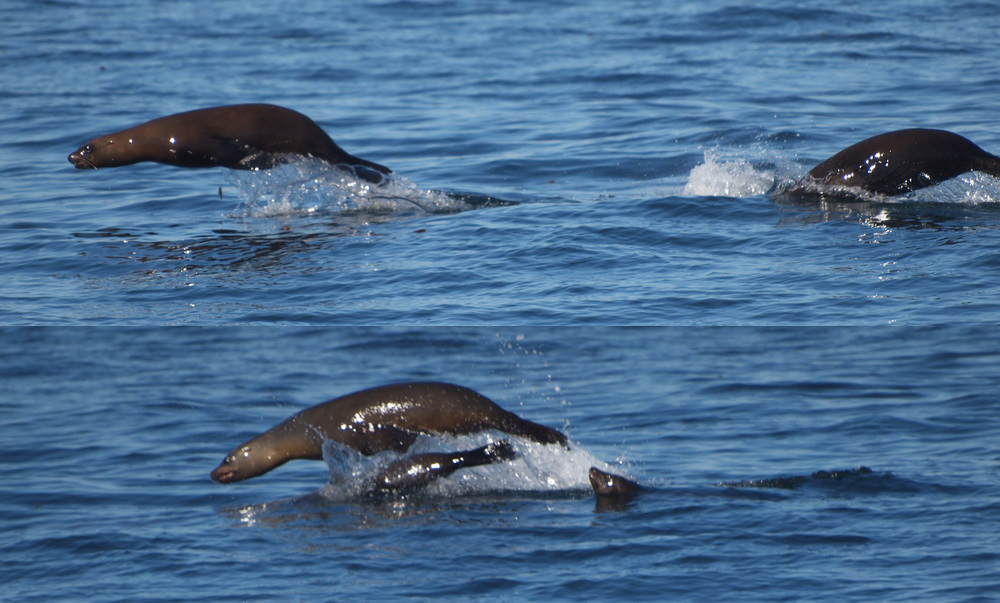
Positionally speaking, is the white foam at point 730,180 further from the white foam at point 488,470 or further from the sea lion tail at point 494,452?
the sea lion tail at point 494,452

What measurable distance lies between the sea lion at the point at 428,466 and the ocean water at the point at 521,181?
94 cm

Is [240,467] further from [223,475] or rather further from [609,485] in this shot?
[609,485]

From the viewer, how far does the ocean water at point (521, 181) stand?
9234 millimetres

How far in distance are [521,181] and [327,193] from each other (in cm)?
221

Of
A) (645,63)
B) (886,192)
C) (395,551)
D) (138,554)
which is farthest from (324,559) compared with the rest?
(645,63)

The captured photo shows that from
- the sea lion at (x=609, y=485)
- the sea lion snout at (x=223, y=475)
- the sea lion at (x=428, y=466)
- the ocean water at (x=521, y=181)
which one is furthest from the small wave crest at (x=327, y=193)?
the sea lion at (x=609, y=485)

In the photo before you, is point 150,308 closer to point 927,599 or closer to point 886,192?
point 927,599

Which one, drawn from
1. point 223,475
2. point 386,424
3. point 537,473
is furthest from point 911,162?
point 223,475

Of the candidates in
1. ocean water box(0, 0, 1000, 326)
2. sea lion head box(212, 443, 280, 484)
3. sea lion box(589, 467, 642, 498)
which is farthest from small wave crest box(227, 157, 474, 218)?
sea lion box(589, 467, 642, 498)

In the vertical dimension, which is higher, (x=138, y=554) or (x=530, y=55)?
(x=530, y=55)

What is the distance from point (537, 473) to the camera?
8.81 meters

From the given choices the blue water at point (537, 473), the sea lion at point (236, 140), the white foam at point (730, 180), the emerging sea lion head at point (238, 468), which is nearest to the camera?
the blue water at point (537, 473)

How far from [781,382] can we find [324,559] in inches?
231

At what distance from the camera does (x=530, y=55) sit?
71.7ft
